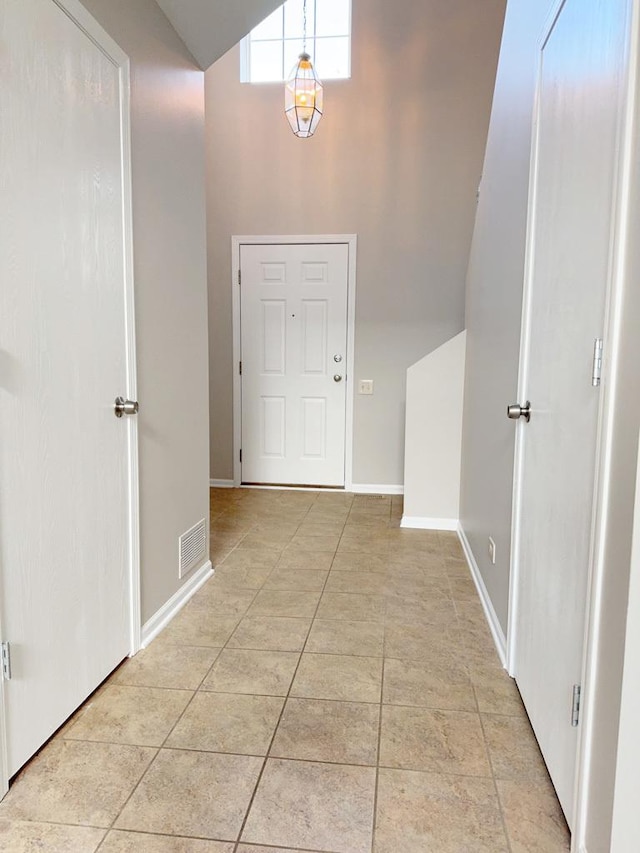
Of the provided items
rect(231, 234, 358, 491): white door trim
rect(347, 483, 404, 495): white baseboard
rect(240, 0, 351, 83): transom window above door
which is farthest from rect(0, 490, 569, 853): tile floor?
rect(240, 0, 351, 83): transom window above door

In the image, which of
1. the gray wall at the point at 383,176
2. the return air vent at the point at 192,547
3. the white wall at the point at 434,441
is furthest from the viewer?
the gray wall at the point at 383,176

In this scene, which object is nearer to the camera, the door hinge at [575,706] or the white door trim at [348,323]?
the door hinge at [575,706]

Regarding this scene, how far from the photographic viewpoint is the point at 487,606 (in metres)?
2.46

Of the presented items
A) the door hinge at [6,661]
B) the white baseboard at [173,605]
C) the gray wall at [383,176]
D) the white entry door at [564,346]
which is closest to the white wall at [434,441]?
the gray wall at [383,176]

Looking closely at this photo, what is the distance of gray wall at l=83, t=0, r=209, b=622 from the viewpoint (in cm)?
206

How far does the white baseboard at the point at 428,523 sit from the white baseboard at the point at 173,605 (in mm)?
1430

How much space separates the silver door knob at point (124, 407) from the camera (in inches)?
75.2

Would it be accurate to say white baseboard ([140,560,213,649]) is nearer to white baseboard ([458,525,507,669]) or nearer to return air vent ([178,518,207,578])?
return air vent ([178,518,207,578])

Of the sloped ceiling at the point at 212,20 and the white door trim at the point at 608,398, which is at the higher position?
the sloped ceiling at the point at 212,20

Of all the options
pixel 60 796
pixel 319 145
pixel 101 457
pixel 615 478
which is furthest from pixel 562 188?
pixel 319 145

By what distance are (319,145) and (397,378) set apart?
6.30 feet

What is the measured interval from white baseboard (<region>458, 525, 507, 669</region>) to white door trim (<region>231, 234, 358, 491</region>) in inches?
61.5

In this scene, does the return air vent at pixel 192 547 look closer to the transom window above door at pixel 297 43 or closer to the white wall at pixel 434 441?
the white wall at pixel 434 441

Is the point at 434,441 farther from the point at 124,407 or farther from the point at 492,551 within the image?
the point at 124,407
